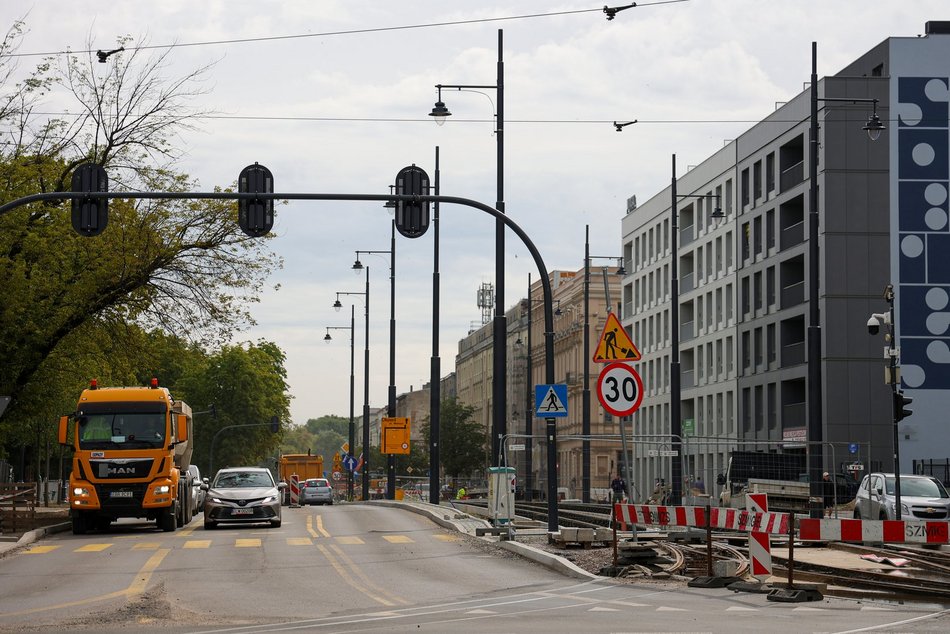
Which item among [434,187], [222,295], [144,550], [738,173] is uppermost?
[738,173]

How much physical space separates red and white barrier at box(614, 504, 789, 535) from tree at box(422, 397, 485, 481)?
247 feet

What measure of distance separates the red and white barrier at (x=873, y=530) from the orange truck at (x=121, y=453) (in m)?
17.0

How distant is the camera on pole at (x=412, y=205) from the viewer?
24141mm

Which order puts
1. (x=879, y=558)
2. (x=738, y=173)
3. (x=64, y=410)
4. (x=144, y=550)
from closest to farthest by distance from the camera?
(x=879, y=558) → (x=144, y=550) → (x=64, y=410) → (x=738, y=173)

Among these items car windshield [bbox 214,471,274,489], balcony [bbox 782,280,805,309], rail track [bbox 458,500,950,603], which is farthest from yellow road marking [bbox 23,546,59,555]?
balcony [bbox 782,280,805,309]

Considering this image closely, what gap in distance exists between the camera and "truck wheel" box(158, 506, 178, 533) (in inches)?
1283

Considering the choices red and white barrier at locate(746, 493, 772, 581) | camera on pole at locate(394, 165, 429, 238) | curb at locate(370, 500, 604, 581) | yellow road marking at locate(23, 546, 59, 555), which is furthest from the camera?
yellow road marking at locate(23, 546, 59, 555)

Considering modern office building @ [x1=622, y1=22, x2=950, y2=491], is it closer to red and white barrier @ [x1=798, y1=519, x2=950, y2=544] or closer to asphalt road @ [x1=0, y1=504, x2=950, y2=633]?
asphalt road @ [x1=0, y1=504, x2=950, y2=633]

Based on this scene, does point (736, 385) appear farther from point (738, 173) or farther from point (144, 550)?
point (144, 550)

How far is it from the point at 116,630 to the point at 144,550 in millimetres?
12461

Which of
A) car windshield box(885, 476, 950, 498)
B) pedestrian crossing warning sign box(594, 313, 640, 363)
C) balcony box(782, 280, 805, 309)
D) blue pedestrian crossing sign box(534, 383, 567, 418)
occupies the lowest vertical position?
car windshield box(885, 476, 950, 498)

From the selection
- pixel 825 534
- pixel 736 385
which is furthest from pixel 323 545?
pixel 736 385

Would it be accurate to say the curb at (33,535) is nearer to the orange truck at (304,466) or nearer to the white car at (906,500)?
the white car at (906,500)

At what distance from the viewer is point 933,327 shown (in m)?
62.6
